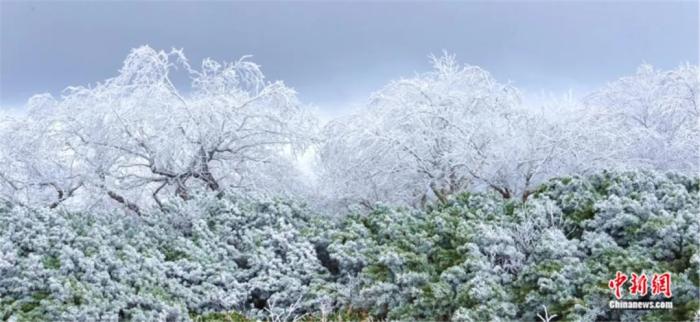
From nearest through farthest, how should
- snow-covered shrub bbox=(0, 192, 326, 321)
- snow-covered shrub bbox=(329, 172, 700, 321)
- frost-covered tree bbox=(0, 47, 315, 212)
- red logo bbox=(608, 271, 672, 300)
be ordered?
1. red logo bbox=(608, 271, 672, 300)
2. snow-covered shrub bbox=(329, 172, 700, 321)
3. snow-covered shrub bbox=(0, 192, 326, 321)
4. frost-covered tree bbox=(0, 47, 315, 212)

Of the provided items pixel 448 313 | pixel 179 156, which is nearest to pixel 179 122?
pixel 179 156

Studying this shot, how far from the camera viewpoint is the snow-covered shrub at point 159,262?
481cm

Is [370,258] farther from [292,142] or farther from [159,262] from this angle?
[292,142]

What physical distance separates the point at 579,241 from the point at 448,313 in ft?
3.45

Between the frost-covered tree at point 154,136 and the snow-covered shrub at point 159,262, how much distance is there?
69cm

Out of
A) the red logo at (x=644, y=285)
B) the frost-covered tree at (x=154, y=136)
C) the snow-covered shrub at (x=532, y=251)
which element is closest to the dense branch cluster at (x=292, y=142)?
the frost-covered tree at (x=154, y=136)

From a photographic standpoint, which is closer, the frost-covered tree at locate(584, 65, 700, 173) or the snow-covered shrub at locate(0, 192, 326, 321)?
the snow-covered shrub at locate(0, 192, 326, 321)

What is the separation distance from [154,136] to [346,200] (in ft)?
5.98

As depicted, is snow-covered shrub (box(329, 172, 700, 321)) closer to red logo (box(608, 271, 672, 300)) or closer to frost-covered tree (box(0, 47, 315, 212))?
red logo (box(608, 271, 672, 300))

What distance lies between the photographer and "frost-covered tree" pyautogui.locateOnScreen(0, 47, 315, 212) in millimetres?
7012

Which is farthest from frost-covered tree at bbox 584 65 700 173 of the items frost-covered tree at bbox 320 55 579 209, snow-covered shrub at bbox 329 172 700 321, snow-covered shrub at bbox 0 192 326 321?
snow-covered shrub at bbox 0 192 326 321

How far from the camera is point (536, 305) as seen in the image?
462cm

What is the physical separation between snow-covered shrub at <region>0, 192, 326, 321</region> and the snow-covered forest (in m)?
0.02

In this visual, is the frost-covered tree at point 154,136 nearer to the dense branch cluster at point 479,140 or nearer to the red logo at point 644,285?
the dense branch cluster at point 479,140
